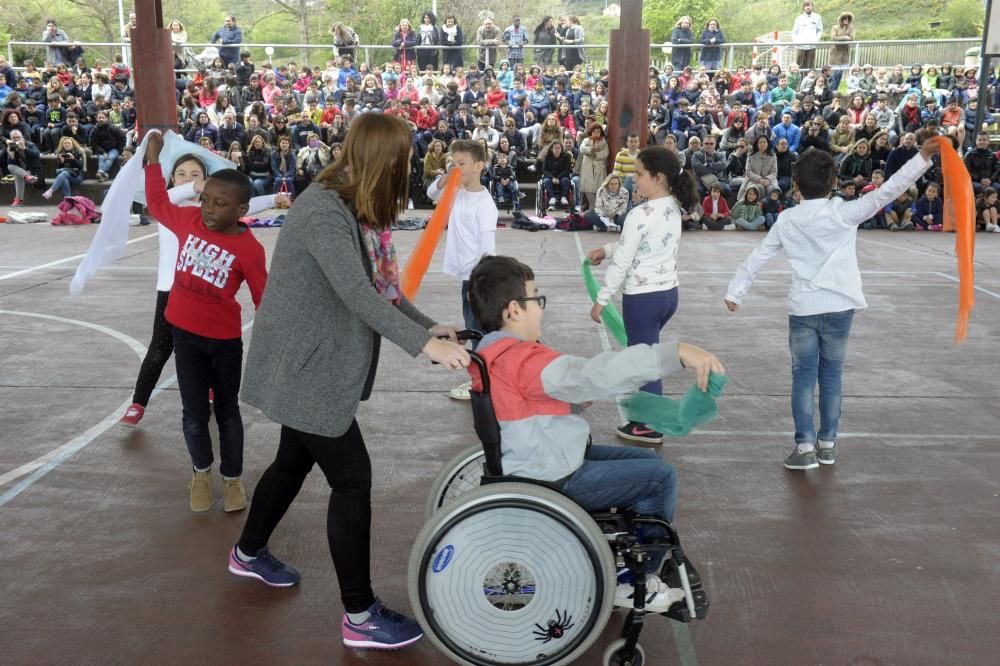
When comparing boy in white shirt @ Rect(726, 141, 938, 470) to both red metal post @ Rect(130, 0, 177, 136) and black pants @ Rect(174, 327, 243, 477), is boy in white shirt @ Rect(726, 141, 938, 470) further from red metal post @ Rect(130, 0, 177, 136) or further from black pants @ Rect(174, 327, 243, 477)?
red metal post @ Rect(130, 0, 177, 136)

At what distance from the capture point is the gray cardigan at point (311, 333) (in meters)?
3.22

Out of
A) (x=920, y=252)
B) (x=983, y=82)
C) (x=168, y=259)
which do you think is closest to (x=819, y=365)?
(x=168, y=259)

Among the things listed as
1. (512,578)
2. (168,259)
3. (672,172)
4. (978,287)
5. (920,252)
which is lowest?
(920,252)

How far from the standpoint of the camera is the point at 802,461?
5.42 meters

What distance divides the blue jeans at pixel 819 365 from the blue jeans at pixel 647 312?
2.30ft

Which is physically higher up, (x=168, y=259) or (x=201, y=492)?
(x=168, y=259)

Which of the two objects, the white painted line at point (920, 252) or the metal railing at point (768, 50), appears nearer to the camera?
the white painted line at point (920, 252)

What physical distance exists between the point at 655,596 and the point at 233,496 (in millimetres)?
2316

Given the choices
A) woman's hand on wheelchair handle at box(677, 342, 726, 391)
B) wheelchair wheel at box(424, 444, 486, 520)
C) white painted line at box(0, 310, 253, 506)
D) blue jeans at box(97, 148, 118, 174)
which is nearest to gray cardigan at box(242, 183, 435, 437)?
wheelchair wheel at box(424, 444, 486, 520)

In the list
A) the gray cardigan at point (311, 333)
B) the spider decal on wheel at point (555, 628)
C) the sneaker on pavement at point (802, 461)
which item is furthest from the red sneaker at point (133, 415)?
the sneaker on pavement at point (802, 461)

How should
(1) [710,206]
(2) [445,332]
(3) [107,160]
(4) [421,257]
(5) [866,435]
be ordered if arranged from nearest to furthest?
(2) [445,332] < (4) [421,257] < (5) [866,435] < (1) [710,206] < (3) [107,160]

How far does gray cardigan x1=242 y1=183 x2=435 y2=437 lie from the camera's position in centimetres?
322

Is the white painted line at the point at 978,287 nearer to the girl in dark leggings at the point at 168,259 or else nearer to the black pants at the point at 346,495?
the girl in dark leggings at the point at 168,259

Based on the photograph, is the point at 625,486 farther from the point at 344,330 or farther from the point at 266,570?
the point at 266,570
